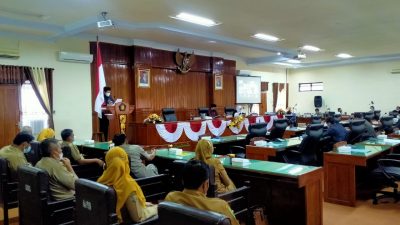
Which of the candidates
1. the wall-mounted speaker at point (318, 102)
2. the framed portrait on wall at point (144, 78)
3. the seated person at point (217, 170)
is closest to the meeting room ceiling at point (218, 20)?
the framed portrait on wall at point (144, 78)

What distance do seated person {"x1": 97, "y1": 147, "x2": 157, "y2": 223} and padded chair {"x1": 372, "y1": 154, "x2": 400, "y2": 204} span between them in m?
3.15

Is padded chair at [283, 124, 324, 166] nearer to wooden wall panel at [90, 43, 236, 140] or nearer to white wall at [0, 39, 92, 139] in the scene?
wooden wall panel at [90, 43, 236, 140]

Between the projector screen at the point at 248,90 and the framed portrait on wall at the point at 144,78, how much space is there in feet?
14.8

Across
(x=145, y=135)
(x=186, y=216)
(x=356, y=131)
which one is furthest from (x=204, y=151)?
(x=145, y=135)

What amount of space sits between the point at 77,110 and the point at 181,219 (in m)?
7.57

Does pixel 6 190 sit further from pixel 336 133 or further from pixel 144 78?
pixel 144 78

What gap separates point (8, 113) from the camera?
738 cm

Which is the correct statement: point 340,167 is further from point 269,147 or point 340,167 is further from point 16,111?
point 16,111

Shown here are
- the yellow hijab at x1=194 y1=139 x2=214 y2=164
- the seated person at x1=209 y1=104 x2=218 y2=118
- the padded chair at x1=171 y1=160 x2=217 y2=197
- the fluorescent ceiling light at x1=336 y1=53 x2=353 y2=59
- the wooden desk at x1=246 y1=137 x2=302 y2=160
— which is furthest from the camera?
the fluorescent ceiling light at x1=336 y1=53 x2=353 y2=59

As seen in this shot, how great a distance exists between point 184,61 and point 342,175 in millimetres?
7461

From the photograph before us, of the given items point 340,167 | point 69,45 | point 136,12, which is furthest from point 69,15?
point 340,167

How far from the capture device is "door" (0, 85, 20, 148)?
729 centimetres

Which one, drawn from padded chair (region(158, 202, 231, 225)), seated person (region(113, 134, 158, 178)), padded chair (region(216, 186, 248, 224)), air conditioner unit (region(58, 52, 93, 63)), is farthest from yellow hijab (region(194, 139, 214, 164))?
air conditioner unit (region(58, 52, 93, 63))

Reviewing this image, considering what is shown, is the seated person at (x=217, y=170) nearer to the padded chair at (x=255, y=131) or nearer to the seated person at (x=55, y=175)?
the seated person at (x=55, y=175)
